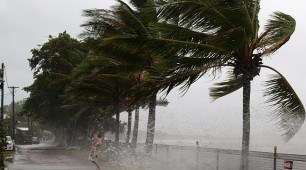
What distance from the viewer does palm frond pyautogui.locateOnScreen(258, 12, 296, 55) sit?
1352cm

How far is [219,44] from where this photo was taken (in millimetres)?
12812

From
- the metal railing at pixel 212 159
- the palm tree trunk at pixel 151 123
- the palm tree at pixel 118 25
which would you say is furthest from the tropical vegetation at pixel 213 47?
the palm tree trunk at pixel 151 123

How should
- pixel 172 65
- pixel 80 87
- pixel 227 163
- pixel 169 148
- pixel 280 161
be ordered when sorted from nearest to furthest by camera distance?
1. pixel 172 65
2. pixel 280 161
3. pixel 227 163
4. pixel 169 148
5. pixel 80 87

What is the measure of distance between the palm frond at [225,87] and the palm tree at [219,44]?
2.67ft

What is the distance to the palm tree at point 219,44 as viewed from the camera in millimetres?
12578

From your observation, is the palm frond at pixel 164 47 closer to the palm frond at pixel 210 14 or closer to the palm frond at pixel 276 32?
the palm frond at pixel 210 14

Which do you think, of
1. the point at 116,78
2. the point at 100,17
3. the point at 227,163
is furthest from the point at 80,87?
the point at 227,163

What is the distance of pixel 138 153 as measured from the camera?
24.3 m

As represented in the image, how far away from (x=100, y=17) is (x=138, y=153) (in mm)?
7980

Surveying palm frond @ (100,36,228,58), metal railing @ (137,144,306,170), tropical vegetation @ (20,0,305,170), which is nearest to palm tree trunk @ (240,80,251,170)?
tropical vegetation @ (20,0,305,170)

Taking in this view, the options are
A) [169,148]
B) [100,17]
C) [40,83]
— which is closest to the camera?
[100,17]

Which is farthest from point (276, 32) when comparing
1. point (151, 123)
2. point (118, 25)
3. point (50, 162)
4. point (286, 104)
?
point (50, 162)

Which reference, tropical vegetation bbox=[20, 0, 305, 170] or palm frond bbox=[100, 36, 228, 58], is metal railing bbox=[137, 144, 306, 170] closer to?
tropical vegetation bbox=[20, 0, 305, 170]

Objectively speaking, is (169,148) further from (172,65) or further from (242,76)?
(172,65)
